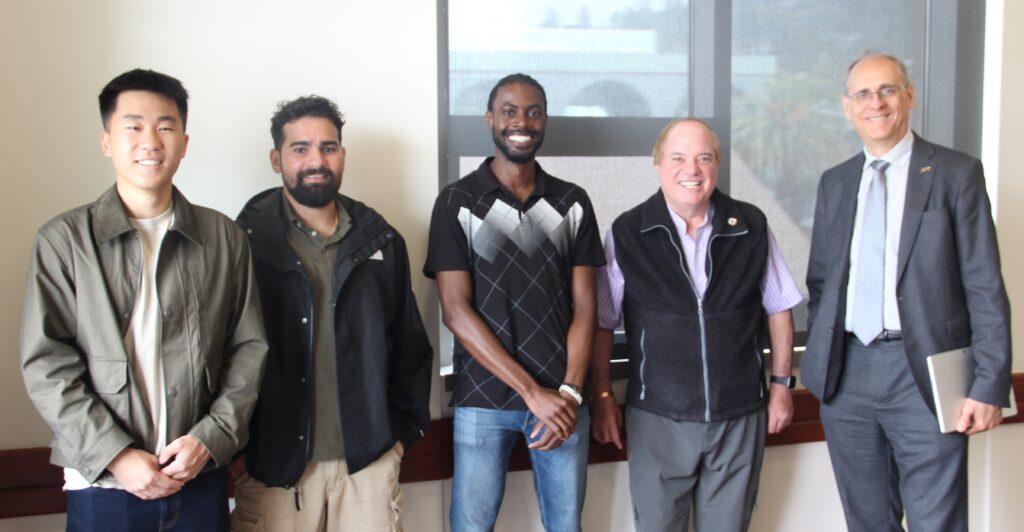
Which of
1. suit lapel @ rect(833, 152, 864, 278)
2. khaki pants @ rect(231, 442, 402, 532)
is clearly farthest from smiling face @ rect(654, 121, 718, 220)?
khaki pants @ rect(231, 442, 402, 532)

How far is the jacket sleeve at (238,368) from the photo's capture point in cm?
175

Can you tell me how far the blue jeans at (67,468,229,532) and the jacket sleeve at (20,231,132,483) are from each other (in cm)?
9

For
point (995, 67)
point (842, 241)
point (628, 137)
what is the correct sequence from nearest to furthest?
point (842, 241), point (628, 137), point (995, 67)

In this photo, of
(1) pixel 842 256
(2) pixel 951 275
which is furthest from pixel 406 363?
(2) pixel 951 275

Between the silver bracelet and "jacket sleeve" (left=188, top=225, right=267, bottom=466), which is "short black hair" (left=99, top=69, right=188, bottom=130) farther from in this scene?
the silver bracelet

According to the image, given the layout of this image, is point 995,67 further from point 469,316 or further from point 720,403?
point 469,316

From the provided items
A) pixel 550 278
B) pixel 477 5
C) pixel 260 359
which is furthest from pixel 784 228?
pixel 260 359

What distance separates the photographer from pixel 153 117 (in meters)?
1.74

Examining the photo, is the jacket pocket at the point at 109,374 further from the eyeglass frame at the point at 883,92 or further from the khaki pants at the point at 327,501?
the eyeglass frame at the point at 883,92

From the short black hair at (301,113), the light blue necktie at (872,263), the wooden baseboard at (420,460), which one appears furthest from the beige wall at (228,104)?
the light blue necktie at (872,263)

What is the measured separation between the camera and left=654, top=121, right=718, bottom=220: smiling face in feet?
7.50

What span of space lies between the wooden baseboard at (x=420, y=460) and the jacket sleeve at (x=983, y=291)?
2.49 feet

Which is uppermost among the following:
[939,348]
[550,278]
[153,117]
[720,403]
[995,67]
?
[995,67]

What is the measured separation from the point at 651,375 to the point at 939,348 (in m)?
0.77
